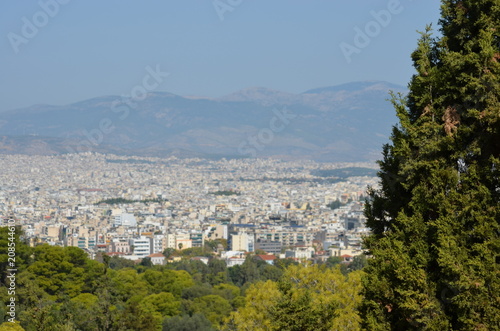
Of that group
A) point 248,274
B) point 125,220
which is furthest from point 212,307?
point 125,220

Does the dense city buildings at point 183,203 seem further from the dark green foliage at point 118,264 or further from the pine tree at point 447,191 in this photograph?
the pine tree at point 447,191

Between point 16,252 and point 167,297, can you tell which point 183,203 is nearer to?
point 167,297

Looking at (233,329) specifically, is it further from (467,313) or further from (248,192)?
(248,192)

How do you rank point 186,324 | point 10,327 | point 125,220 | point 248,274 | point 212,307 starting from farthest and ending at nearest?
point 125,220, point 248,274, point 212,307, point 186,324, point 10,327

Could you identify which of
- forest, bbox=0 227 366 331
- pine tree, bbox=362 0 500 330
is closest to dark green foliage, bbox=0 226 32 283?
forest, bbox=0 227 366 331

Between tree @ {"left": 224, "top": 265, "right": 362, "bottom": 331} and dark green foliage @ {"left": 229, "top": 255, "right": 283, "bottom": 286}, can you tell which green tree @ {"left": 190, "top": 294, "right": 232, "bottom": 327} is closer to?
dark green foliage @ {"left": 229, "top": 255, "right": 283, "bottom": 286}

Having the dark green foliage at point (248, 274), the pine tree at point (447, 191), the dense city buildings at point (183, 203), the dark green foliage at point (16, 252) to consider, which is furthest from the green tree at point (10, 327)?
the dark green foliage at point (248, 274)

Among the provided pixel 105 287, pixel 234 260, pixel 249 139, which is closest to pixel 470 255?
pixel 105 287

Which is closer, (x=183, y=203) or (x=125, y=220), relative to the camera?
(x=125, y=220)
